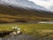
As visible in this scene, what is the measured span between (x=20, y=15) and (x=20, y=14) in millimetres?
16

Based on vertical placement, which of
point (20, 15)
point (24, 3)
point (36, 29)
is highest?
point (24, 3)

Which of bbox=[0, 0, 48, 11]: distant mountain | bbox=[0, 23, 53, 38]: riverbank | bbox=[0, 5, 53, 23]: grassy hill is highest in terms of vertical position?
bbox=[0, 0, 48, 11]: distant mountain

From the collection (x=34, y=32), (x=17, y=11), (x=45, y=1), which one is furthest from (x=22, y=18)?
(x=45, y=1)

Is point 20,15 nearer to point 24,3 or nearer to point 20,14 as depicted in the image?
point 20,14

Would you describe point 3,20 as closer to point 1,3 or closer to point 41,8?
point 1,3

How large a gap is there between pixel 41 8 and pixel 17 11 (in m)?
0.39

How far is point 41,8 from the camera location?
2291 millimetres

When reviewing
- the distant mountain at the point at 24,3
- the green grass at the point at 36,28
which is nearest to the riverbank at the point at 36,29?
the green grass at the point at 36,28

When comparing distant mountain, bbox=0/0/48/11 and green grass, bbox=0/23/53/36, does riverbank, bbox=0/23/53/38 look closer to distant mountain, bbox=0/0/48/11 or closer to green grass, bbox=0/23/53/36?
green grass, bbox=0/23/53/36

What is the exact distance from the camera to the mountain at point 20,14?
2187mm

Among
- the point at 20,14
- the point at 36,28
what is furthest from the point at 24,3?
the point at 36,28

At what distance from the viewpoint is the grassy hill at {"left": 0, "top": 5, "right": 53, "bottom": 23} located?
2186 mm

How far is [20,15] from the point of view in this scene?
2.22 m

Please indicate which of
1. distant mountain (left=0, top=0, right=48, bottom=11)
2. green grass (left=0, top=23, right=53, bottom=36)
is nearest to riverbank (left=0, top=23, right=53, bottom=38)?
green grass (left=0, top=23, right=53, bottom=36)
